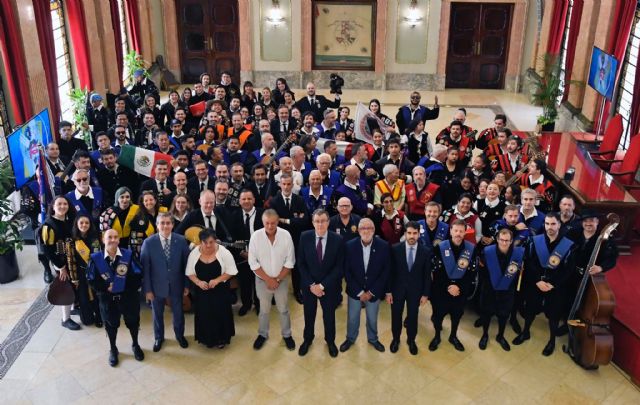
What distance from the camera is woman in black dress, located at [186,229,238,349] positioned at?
609 centimetres

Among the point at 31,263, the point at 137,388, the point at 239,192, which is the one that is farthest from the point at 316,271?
the point at 31,263

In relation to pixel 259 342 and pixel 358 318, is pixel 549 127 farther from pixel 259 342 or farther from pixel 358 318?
pixel 259 342

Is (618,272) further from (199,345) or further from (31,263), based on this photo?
(31,263)

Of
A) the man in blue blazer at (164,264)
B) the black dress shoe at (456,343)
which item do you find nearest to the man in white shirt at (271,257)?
the man in blue blazer at (164,264)

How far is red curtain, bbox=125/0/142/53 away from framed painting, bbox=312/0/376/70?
15.6 ft

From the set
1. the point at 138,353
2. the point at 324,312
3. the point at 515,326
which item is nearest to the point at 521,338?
the point at 515,326

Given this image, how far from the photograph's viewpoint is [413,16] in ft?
57.8

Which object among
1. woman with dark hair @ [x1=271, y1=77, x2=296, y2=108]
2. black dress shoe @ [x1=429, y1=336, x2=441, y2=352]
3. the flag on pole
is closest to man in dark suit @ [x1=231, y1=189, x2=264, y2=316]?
black dress shoe @ [x1=429, y1=336, x2=441, y2=352]

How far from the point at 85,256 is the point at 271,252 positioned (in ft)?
5.96

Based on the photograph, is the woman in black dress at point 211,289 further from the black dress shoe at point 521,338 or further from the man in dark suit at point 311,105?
the man in dark suit at point 311,105

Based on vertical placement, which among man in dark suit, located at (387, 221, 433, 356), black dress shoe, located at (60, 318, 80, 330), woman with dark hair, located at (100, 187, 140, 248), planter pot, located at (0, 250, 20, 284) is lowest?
black dress shoe, located at (60, 318, 80, 330)

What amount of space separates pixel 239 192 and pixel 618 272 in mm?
4356

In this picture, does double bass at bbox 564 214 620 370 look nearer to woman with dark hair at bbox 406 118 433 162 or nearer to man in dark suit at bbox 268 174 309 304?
man in dark suit at bbox 268 174 309 304

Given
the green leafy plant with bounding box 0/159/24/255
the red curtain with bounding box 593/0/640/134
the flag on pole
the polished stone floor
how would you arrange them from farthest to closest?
the red curtain with bounding box 593/0/640/134 < the flag on pole < the green leafy plant with bounding box 0/159/24/255 < the polished stone floor
